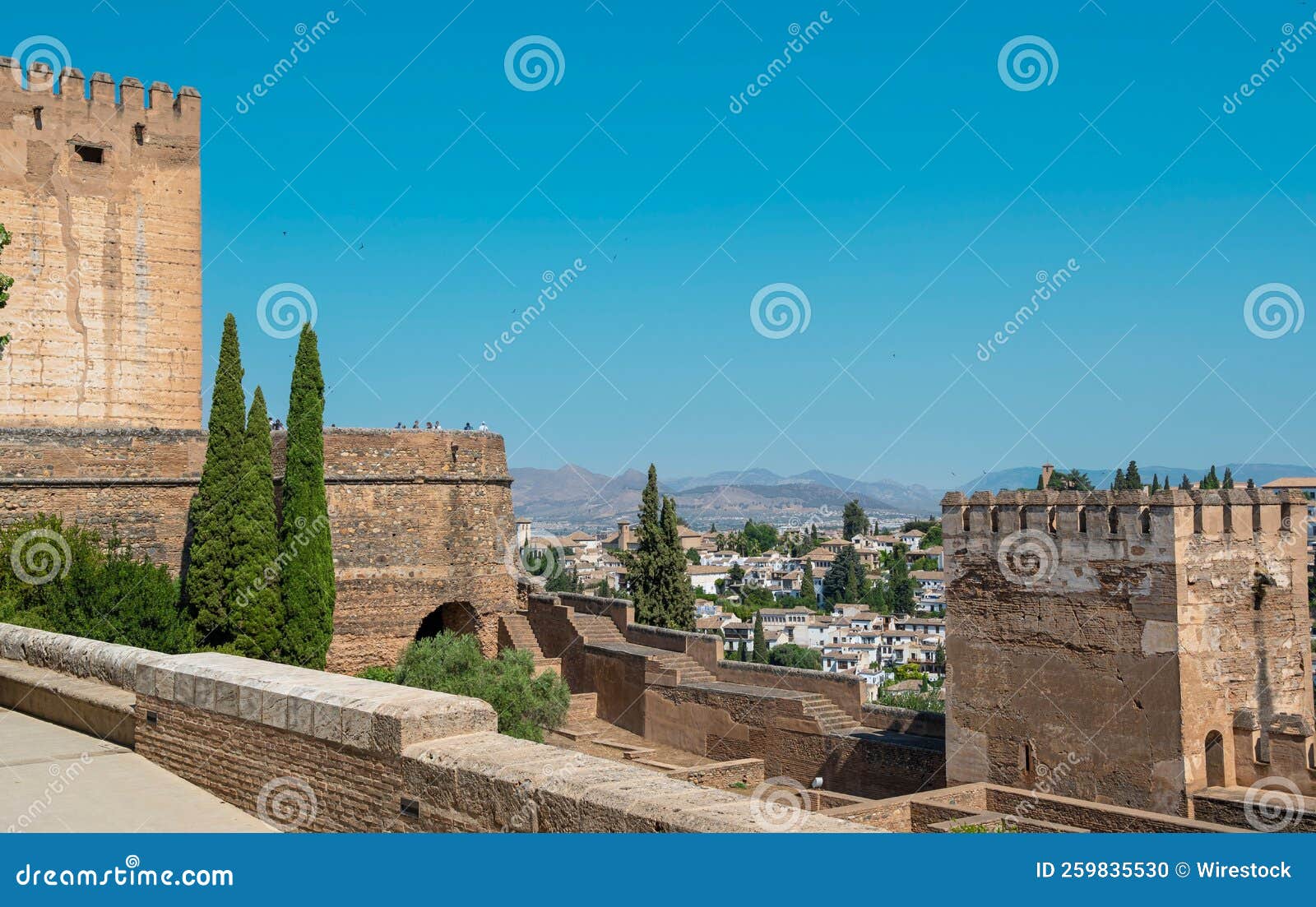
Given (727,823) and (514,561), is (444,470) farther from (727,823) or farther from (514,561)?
(727,823)

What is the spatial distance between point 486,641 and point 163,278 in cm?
965

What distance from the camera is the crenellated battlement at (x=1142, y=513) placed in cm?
1279

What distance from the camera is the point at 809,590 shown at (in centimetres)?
10694

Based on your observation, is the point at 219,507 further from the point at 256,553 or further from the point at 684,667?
the point at 684,667

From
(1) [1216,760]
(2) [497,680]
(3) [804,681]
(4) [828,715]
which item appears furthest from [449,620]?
(1) [1216,760]

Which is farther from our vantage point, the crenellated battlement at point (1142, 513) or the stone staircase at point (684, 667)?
the stone staircase at point (684, 667)

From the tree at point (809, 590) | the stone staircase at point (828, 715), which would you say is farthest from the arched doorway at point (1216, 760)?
the tree at point (809, 590)

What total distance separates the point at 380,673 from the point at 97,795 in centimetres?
1495

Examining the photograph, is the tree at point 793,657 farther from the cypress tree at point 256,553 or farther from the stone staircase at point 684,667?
the cypress tree at point 256,553

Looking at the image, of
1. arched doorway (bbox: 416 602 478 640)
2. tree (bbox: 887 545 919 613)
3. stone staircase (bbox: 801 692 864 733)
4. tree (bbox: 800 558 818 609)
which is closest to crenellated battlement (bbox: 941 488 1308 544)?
stone staircase (bbox: 801 692 864 733)

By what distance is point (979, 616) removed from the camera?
14.5m

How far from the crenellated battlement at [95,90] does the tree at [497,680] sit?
1200 cm

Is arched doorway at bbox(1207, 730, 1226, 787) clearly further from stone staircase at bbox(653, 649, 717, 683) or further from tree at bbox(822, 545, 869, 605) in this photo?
tree at bbox(822, 545, 869, 605)

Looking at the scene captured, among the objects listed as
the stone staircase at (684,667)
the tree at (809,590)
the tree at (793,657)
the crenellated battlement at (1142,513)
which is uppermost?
the crenellated battlement at (1142,513)
